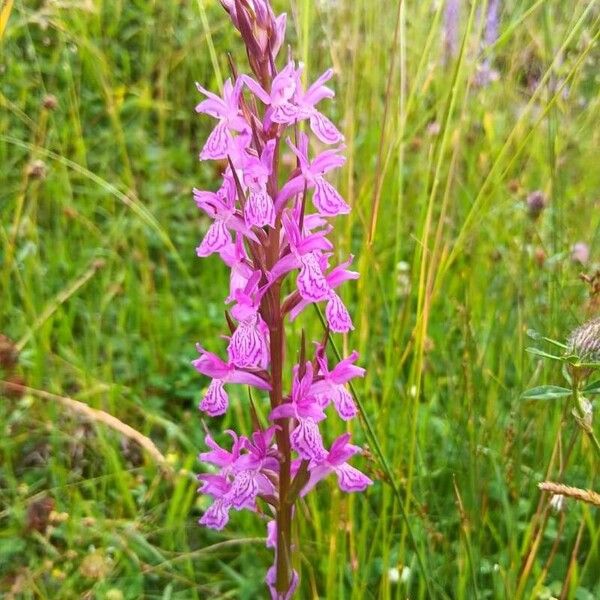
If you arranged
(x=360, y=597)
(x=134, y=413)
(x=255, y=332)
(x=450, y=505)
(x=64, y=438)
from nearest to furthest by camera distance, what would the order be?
(x=255, y=332)
(x=360, y=597)
(x=450, y=505)
(x=64, y=438)
(x=134, y=413)

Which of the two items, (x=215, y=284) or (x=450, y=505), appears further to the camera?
(x=215, y=284)

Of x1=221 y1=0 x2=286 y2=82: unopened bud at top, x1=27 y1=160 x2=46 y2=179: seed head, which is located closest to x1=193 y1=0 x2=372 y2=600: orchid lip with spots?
x1=221 y1=0 x2=286 y2=82: unopened bud at top

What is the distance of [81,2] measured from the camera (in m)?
2.38

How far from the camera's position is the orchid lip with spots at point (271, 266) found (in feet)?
3.22

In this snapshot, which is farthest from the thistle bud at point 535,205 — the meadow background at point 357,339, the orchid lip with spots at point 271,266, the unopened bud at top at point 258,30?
the unopened bud at top at point 258,30

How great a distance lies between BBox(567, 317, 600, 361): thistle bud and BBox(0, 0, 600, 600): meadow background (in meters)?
0.28

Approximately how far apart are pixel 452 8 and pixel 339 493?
206 cm

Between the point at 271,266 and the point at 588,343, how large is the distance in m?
0.40

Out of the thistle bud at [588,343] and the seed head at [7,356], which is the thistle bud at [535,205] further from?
the seed head at [7,356]

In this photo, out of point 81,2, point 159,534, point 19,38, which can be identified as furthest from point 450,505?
point 19,38

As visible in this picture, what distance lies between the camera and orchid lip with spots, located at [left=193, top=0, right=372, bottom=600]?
0.98 meters

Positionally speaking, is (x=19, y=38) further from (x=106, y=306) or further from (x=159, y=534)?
(x=159, y=534)

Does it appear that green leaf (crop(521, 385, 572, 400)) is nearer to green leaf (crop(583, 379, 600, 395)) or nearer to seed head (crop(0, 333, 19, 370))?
green leaf (crop(583, 379, 600, 395))

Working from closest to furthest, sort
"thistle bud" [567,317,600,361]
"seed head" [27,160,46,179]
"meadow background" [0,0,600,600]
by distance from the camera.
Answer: "thistle bud" [567,317,600,361]
"meadow background" [0,0,600,600]
"seed head" [27,160,46,179]
